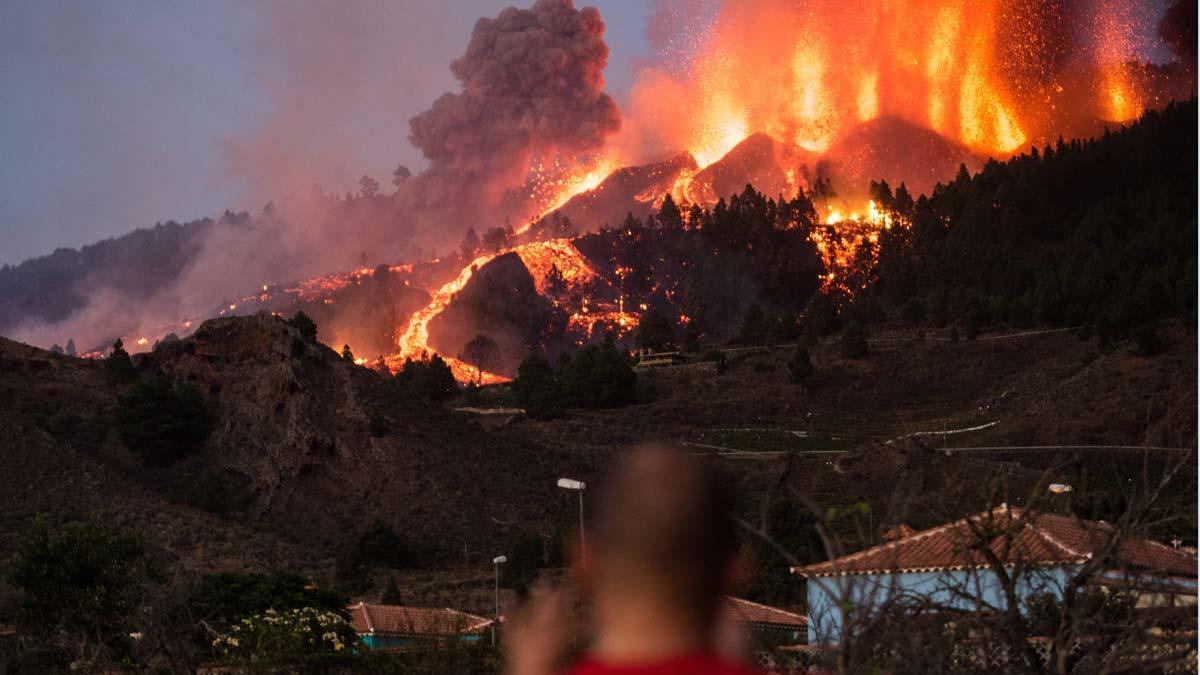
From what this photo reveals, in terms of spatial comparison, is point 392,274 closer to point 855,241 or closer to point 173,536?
point 855,241

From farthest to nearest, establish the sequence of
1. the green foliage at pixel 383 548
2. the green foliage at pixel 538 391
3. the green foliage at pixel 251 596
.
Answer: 1. the green foliage at pixel 538 391
2. the green foliage at pixel 383 548
3. the green foliage at pixel 251 596

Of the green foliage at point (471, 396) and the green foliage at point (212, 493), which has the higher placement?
the green foliage at point (471, 396)

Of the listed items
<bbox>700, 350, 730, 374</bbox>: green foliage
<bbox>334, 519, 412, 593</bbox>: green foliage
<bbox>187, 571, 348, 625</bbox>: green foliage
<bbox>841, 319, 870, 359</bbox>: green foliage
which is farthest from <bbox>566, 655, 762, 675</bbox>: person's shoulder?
<bbox>700, 350, 730, 374</bbox>: green foliage

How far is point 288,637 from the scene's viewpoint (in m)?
15.6

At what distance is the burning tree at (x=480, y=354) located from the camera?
124m

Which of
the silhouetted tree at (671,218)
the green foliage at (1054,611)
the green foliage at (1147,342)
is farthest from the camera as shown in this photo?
the silhouetted tree at (671,218)

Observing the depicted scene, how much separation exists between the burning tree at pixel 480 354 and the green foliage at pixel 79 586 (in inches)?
4029

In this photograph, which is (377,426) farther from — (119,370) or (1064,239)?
(1064,239)

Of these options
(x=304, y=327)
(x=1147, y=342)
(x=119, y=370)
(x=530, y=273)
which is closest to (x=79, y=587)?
(x=119, y=370)

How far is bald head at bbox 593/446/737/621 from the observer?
1.96 meters

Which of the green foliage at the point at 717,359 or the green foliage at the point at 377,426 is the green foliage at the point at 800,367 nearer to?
the green foliage at the point at 717,359

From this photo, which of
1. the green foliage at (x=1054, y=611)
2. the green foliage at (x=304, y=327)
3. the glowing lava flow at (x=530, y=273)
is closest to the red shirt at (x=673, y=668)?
the green foliage at (x=1054, y=611)

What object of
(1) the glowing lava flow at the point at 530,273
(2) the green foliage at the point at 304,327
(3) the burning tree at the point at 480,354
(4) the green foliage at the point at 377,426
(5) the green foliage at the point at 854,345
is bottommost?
(4) the green foliage at the point at 377,426

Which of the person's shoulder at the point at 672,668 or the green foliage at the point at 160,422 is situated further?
the green foliage at the point at 160,422
